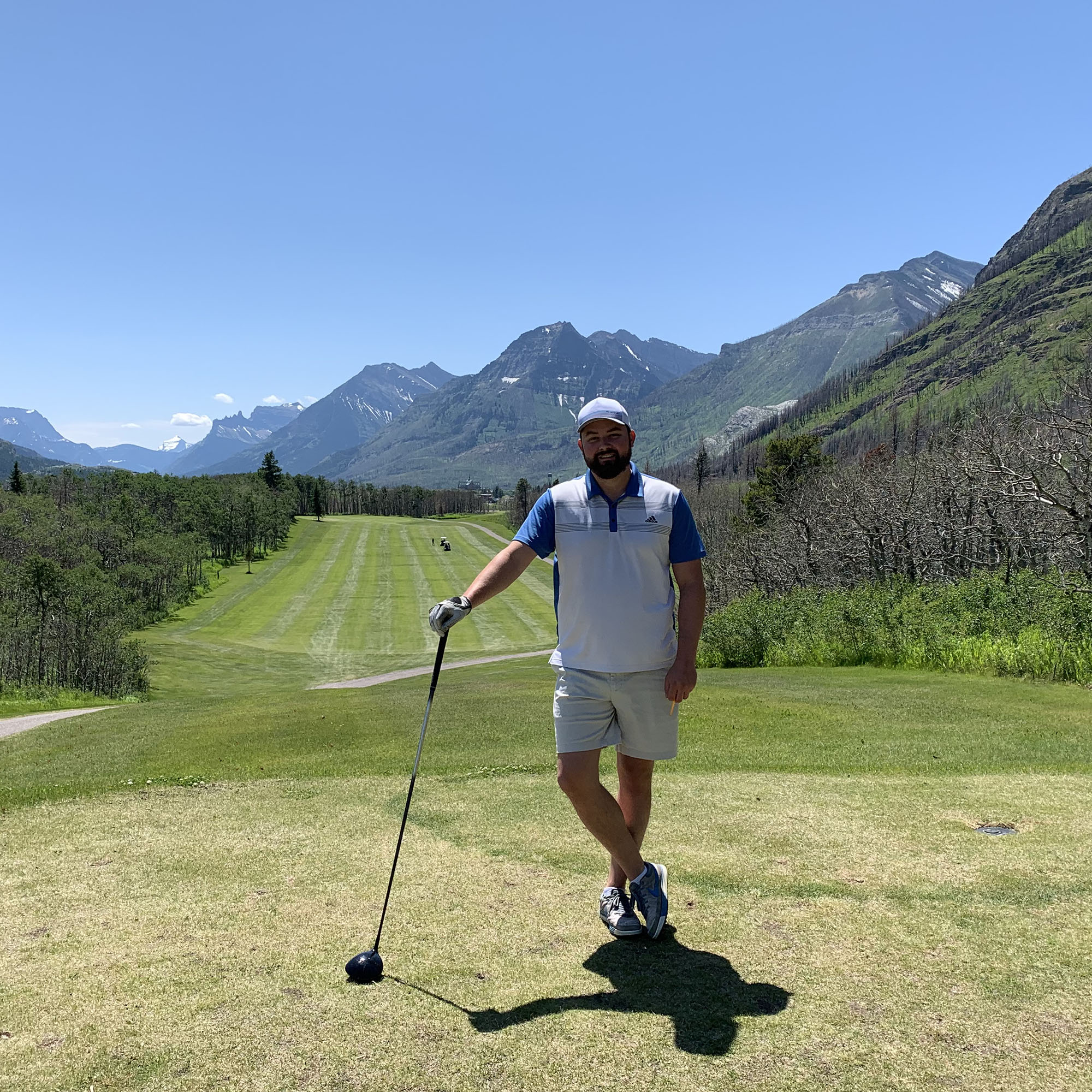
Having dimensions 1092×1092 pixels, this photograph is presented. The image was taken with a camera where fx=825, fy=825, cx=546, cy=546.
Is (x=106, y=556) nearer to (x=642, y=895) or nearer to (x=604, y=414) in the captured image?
(x=604, y=414)

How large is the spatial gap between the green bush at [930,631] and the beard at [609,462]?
43.8 ft

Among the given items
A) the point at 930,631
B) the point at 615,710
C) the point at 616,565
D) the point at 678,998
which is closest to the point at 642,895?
the point at 678,998

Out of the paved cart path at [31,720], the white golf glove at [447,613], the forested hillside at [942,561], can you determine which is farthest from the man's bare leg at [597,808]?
the paved cart path at [31,720]

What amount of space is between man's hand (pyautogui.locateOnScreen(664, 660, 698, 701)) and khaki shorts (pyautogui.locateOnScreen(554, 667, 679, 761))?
8 cm

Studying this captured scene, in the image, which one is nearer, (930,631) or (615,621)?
(615,621)

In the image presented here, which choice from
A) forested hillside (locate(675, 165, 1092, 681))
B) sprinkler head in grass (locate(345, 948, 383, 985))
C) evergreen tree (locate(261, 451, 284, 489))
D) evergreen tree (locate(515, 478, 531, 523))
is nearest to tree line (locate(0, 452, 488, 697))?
evergreen tree (locate(261, 451, 284, 489))

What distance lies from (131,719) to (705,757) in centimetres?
1422

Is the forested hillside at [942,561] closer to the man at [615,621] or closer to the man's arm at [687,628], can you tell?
the man's arm at [687,628]

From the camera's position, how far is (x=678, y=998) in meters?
3.77

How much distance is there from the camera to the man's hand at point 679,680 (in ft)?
14.7

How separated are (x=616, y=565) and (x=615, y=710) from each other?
829 millimetres

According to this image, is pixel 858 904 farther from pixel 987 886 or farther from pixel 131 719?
pixel 131 719

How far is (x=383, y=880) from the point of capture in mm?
5297

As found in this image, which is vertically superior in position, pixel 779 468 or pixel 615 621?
pixel 779 468
